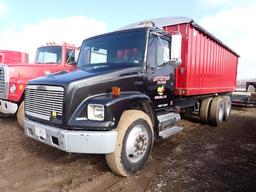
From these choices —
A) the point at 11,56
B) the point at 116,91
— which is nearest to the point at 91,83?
the point at 116,91

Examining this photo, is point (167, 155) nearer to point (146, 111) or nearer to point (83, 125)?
point (146, 111)

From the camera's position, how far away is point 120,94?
3.85 m

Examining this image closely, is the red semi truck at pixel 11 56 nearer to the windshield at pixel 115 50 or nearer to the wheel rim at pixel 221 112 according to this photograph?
the windshield at pixel 115 50

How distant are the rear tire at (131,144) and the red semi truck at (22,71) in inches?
90.1

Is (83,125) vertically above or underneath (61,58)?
underneath

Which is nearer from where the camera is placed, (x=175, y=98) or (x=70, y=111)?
(x=70, y=111)

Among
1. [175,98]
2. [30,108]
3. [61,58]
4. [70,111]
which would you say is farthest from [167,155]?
[61,58]

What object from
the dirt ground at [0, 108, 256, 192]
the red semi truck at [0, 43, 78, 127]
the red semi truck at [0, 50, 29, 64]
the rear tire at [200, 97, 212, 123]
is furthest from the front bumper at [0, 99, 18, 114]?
the rear tire at [200, 97, 212, 123]

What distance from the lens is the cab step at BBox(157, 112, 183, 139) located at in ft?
15.8

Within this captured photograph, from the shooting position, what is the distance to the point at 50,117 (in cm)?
366

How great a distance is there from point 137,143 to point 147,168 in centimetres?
56

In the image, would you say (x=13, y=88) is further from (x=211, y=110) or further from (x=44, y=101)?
(x=211, y=110)

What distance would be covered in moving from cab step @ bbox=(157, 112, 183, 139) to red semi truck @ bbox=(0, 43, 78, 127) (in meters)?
2.34

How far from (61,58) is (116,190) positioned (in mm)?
5446
